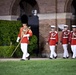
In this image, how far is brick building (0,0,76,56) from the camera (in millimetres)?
28750

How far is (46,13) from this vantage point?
29.3 metres

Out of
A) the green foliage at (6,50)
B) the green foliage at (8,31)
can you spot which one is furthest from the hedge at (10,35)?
the green foliage at (6,50)

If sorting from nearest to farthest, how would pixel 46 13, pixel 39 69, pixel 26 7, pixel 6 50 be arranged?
pixel 39 69
pixel 6 50
pixel 46 13
pixel 26 7

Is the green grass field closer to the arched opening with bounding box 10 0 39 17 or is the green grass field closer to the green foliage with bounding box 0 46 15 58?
the green foliage with bounding box 0 46 15 58

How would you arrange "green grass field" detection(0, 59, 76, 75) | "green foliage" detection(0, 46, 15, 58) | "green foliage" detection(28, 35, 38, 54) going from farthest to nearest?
"green foliage" detection(28, 35, 38, 54) < "green foliage" detection(0, 46, 15, 58) < "green grass field" detection(0, 59, 76, 75)

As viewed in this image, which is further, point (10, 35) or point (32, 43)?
point (10, 35)

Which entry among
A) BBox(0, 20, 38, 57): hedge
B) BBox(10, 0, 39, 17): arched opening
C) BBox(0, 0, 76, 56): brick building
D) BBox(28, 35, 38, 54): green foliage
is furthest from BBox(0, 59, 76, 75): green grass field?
BBox(10, 0, 39, 17): arched opening

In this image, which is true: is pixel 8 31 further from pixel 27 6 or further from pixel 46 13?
pixel 27 6

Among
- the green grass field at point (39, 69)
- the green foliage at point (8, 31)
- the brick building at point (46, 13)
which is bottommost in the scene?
the green grass field at point (39, 69)

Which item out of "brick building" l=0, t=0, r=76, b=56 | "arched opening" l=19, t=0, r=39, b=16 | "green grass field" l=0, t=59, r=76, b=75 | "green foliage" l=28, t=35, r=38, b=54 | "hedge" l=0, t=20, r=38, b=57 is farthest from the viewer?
"arched opening" l=19, t=0, r=39, b=16

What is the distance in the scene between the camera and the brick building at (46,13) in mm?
28750

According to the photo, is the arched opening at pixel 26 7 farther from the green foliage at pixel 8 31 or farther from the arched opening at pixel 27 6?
the green foliage at pixel 8 31

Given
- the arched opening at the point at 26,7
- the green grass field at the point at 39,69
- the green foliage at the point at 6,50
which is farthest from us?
the arched opening at the point at 26,7

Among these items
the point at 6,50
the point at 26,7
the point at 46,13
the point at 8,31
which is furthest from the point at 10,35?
the point at 26,7
